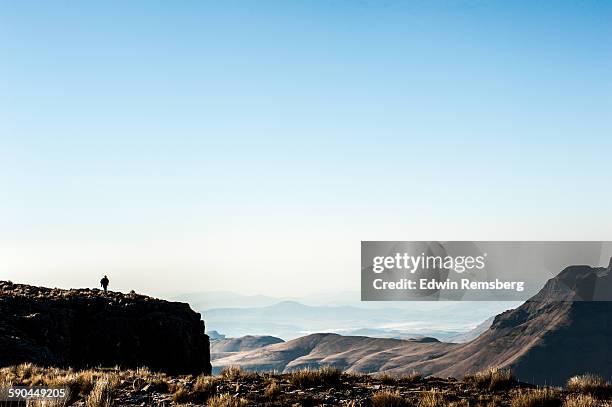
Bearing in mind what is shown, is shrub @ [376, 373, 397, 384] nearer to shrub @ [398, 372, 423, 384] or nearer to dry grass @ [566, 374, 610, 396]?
shrub @ [398, 372, 423, 384]

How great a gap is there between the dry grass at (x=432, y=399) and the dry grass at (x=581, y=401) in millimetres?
3611

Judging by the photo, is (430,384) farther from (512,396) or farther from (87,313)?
(87,313)

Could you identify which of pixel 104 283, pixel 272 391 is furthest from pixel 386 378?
pixel 104 283

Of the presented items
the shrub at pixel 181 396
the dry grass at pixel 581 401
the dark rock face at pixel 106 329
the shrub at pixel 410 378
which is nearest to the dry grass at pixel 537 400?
the dry grass at pixel 581 401

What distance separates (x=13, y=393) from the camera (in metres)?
21.0

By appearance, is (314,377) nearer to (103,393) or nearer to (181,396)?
(181,396)

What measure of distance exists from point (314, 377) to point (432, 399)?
551cm

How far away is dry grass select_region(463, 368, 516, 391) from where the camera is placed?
74.0ft

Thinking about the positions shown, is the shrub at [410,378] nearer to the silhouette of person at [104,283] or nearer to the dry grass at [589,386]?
the dry grass at [589,386]

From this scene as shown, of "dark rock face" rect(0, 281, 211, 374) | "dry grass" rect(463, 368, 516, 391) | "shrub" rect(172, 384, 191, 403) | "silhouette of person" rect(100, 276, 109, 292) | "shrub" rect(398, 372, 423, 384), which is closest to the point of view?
"shrub" rect(172, 384, 191, 403)

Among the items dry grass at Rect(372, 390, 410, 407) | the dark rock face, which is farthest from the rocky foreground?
the dark rock face

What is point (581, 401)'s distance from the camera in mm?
18766

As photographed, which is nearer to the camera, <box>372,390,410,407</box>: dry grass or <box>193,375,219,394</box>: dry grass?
<box>372,390,410,407</box>: dry grass

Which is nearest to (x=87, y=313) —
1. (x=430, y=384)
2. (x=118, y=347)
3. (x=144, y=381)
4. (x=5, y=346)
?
(x=118, y=347)
